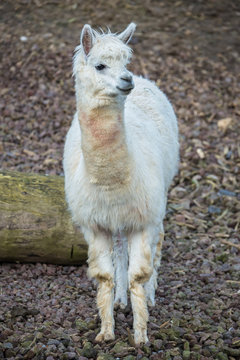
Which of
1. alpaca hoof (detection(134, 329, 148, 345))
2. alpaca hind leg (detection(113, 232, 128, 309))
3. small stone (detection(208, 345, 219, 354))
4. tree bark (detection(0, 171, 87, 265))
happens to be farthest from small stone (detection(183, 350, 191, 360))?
tree bark (detection(0, 171, 87, 265))

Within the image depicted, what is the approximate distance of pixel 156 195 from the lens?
4648 mm

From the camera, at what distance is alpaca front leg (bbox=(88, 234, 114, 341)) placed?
188 inches

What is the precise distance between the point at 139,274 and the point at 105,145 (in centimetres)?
116

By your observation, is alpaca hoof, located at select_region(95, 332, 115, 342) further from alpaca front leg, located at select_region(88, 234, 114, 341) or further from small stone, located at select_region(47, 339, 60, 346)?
small stone, located at select_region(47, 339, 60, 346)

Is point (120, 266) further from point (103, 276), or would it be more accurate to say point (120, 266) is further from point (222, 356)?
point (222, 356)

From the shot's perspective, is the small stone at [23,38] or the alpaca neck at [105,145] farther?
the small stone at [23,38]

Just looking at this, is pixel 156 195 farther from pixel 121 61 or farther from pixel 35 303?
pixel 35 303

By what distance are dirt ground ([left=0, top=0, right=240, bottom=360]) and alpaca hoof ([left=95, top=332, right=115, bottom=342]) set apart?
0.23 ft

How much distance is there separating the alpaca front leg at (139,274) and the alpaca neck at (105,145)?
2.07 ft

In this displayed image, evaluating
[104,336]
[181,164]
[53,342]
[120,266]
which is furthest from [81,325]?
[181,164]

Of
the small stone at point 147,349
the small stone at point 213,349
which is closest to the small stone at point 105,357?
the small stone at point 147,349

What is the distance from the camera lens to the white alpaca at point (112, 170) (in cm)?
412

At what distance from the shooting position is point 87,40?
4230 millimetres

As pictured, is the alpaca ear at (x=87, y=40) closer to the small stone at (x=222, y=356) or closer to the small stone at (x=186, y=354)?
the small stone at (x=186, y=354)
